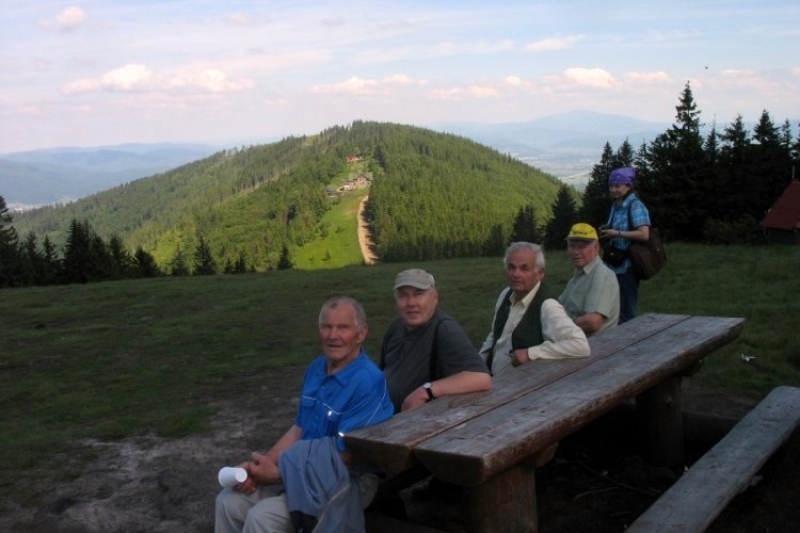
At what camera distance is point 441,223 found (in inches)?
4828

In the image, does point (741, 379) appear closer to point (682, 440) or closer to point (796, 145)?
point (682, 440)

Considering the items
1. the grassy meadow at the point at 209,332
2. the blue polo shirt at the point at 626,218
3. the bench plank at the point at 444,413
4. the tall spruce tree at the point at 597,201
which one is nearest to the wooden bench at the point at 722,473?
the bench plank at the point at 444,413

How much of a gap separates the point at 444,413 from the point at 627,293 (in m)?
3.00

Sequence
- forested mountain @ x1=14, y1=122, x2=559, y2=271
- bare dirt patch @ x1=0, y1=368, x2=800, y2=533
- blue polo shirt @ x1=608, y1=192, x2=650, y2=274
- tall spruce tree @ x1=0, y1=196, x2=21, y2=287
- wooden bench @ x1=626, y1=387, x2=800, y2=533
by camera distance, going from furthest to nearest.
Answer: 1. forested mountain @ x1=14, y1=122, x2=559, y2=271
2. tall spruce tree @ x1=0, y1=196, x2=21, y2=287
3. blue polo shirt @ x1=608, y1=192, x2=650, y2=274
4. bare dirt patch @ x1=0, y1=368, x2=800, y2=533
5. wooden bench @ x1=626, y1=387, x2=800, y2=533

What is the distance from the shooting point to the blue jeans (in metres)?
5.59

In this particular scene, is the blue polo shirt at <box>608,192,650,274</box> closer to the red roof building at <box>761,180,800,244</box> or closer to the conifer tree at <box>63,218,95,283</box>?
the conifer tree at <box>63,218,95,283</box>

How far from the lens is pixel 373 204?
462 ft

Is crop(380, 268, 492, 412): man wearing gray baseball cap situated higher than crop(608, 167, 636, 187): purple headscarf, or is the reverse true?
crop(608, 167, 636, 187): purple headscarf

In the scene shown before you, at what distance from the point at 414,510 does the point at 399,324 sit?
1156 mm

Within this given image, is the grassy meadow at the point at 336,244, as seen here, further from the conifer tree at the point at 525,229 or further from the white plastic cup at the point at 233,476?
the white plastic cup at the point at 233,476

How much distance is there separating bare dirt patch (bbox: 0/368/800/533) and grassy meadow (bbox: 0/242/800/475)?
370mm

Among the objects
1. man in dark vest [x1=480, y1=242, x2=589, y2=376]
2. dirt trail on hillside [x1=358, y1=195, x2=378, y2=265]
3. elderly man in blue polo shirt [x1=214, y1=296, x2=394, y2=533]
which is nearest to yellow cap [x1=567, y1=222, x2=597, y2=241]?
man in dark vest [x1=480, y1=242, x2=589, y2=376]

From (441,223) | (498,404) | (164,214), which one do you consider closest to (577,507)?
(498,404)

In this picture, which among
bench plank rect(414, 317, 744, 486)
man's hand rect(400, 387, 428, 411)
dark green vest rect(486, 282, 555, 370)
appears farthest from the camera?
dark green vest rect(486, 282, 555, 370)
